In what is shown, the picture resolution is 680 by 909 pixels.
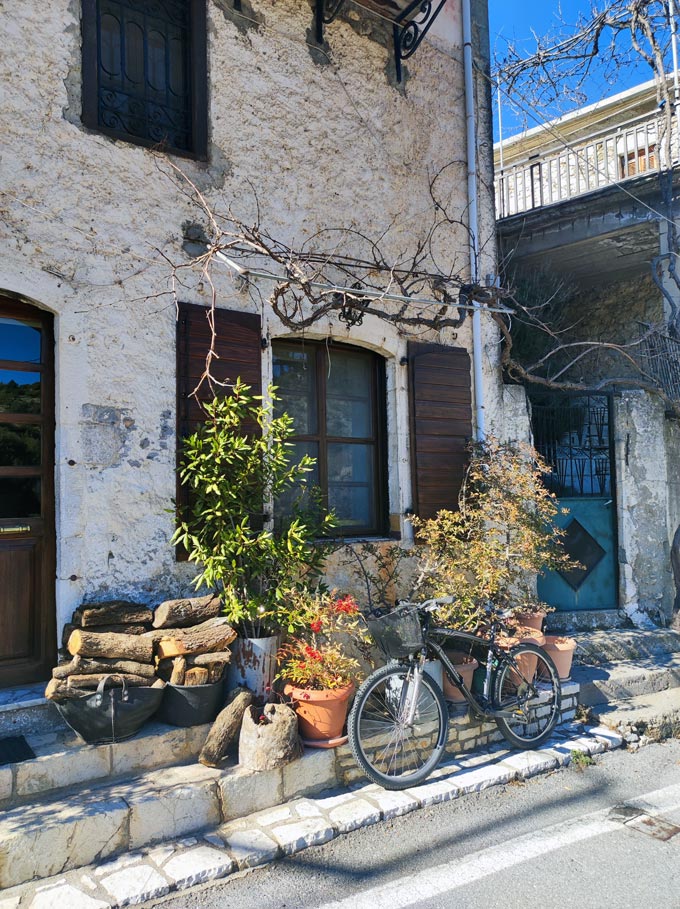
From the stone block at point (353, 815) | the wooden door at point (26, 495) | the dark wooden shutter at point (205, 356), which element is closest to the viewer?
the stone block at point (353, 815)

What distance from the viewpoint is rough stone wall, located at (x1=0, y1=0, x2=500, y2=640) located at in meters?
4.48

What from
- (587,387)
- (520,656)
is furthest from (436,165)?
(520,656)

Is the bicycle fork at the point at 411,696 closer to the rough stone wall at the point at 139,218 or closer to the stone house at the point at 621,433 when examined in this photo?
the rough stone wall at the point at 139,218

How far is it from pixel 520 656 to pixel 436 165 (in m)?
4.46

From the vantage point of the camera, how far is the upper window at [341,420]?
5832 mm

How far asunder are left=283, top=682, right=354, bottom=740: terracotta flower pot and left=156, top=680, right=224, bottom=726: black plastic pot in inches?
19.9

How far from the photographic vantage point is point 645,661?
6.50m

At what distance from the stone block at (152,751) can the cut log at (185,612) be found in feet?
1.99

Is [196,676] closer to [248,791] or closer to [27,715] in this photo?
[248,791]

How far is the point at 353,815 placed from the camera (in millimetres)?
3883

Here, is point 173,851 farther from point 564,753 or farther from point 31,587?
point 564,753

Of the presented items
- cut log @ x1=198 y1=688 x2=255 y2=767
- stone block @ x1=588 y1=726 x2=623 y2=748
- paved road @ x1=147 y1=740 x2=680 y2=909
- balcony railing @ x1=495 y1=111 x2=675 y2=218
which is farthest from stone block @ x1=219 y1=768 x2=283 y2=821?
balcony railing @ x1=495 y1=111 x2=675 y2=218

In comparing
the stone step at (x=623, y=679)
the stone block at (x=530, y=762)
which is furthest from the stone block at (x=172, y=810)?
the stone step at (x=623, y=679)

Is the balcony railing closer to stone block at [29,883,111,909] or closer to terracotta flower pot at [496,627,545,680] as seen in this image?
terracotta flower pot at [496,627,545,680]
